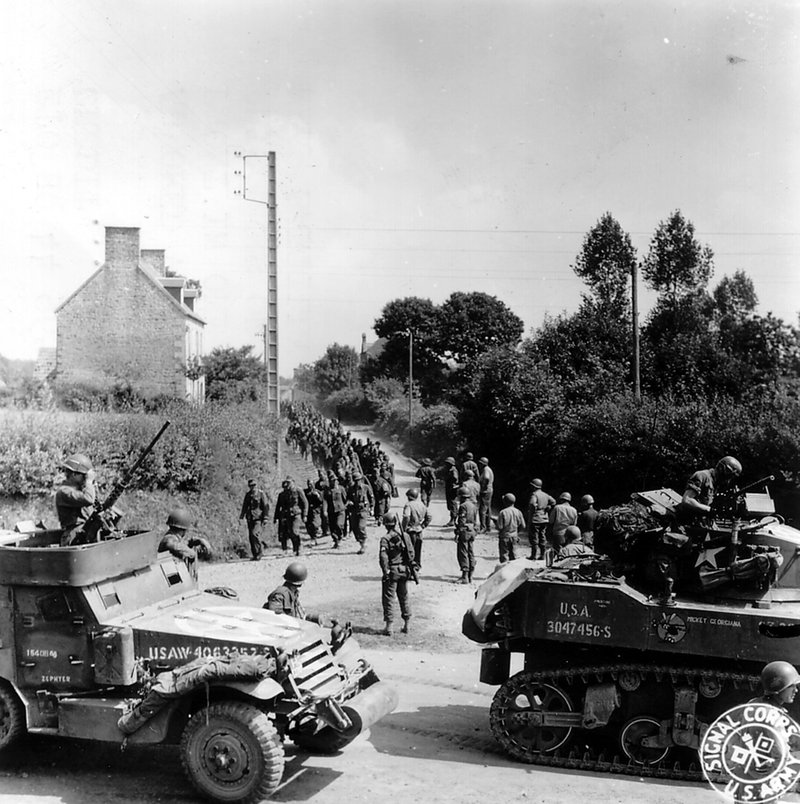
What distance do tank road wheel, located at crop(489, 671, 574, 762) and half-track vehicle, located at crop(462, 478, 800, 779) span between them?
0.01m

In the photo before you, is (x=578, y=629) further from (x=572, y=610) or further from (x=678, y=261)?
(x=678, y=261)

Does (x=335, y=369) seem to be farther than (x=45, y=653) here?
Yes

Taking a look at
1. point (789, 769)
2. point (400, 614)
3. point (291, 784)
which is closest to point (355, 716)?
point (291, 784)

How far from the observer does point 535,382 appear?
29.4 metres

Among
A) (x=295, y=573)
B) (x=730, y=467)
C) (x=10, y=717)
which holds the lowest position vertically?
(x=10, y=717)

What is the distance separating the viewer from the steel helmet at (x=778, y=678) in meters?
6.89

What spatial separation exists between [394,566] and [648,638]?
5.80 m

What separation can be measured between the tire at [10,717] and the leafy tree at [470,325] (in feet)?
207

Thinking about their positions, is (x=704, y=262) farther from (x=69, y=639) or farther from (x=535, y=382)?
(x=69, y=639)

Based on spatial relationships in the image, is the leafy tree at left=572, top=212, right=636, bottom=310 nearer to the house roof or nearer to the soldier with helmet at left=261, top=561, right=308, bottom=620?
the house roof

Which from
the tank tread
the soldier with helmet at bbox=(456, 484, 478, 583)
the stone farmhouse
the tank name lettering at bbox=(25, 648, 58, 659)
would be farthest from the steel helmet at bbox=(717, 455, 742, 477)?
the stone farmhouse

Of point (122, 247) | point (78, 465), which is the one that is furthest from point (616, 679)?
point (122, 247)

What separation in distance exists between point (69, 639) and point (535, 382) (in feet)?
73.9

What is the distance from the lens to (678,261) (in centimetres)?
4719
